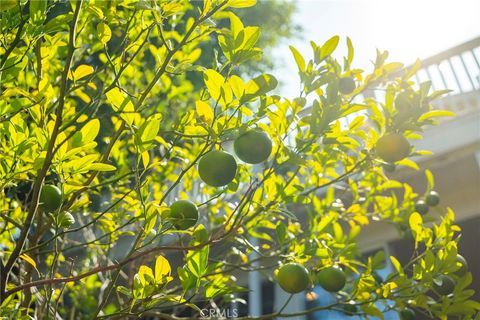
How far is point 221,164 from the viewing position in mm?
1062

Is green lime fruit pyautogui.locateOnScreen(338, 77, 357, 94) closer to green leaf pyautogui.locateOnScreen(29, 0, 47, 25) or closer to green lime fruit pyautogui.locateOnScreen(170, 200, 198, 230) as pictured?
green lime fruit pyautogui.locateOnScreen(170, 200, 198, 230)

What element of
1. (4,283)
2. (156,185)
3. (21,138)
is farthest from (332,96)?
(156,185)

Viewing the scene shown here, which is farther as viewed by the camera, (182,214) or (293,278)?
(293,278)

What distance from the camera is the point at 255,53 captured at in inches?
44.3

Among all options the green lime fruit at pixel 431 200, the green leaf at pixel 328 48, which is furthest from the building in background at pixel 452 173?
the green leaf at pixel 328 48

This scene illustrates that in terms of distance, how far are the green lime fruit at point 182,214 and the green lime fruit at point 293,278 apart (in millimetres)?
378

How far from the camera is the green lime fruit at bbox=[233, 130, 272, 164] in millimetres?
1114

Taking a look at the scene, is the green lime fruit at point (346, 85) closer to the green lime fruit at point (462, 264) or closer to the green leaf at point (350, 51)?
the green leaf at point (350, 51)

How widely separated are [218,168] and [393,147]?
0.69 m

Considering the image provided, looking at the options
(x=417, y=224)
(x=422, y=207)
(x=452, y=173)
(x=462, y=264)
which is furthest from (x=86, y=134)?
(x=452, y=173)

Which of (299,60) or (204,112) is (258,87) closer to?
(204,112)

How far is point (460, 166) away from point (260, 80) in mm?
3219

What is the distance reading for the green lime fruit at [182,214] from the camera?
1065 mm

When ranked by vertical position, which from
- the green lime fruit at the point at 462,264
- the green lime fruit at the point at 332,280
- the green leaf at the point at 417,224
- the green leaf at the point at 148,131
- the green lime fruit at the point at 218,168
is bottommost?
the green lime fruit at the point at 462,264
